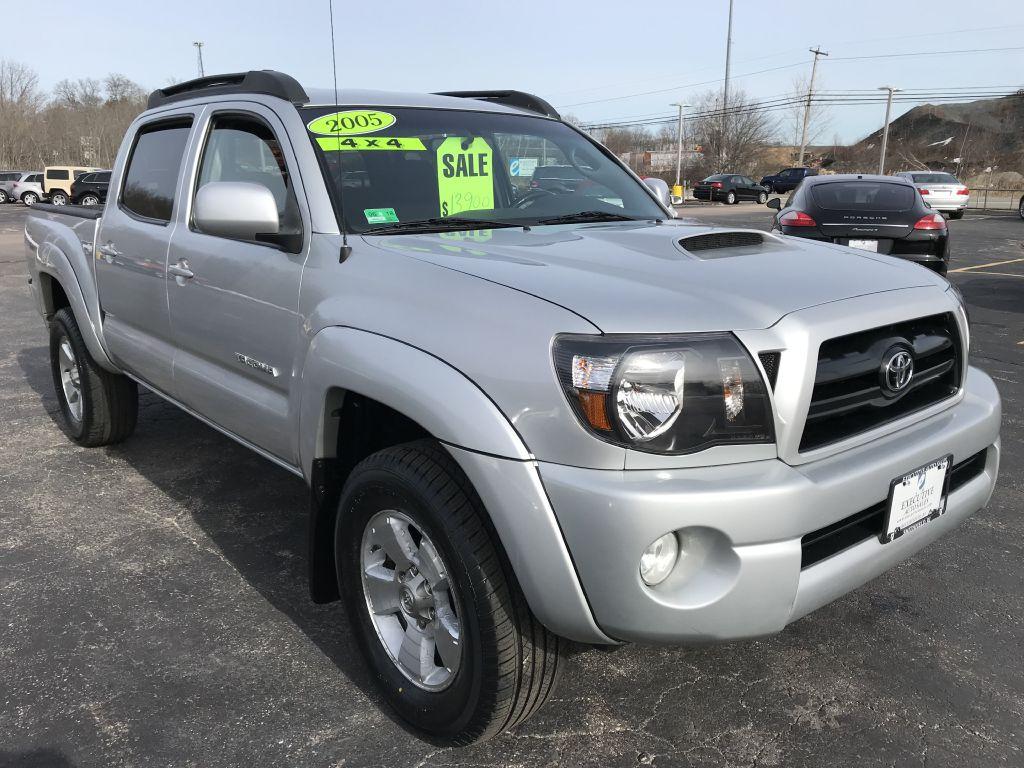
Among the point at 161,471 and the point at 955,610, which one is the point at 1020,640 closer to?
the point at 955,610

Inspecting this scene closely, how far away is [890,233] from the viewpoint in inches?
312

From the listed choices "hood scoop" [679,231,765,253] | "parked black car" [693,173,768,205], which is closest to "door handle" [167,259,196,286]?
"hood scoop" [679,231,765,253]

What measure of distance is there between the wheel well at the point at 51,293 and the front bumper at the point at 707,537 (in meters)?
4.11

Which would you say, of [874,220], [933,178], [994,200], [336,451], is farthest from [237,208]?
[994,200]

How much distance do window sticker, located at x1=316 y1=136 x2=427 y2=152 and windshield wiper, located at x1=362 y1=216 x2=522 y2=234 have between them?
0.31 meters

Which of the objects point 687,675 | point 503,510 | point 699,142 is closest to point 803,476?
point 503,510

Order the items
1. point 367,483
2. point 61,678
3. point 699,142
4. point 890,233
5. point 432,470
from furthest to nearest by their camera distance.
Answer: point 699,142 → point 890,233 → point 61,678 → point 367,483 → point 432,470

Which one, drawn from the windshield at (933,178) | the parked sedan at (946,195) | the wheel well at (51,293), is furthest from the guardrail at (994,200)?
the wheel well at (51,293)

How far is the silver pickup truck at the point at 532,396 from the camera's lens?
1769 mm

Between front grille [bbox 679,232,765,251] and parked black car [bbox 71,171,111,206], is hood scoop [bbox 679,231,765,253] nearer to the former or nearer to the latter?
front grille [bbox 679,232,765,251]

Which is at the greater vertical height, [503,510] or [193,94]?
[193,94]

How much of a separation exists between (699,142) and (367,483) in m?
71.5

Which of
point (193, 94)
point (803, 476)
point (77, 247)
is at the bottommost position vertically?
point (803, 476)

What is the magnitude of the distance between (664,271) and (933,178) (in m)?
28.9
